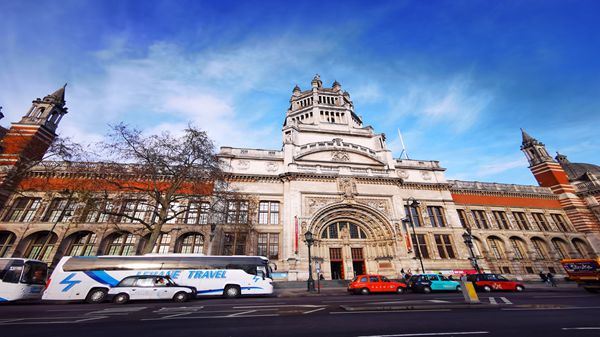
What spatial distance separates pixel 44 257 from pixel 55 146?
1236 cm

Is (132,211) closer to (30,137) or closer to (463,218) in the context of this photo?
(30,137)

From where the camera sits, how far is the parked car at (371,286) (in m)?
16.2

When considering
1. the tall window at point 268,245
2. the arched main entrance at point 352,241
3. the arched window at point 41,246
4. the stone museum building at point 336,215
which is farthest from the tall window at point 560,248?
the arched window at point 41,246

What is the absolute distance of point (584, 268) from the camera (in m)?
16.2

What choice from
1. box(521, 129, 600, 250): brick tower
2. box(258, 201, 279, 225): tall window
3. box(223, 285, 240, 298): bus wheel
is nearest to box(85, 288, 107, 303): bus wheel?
box(223, 285, 240, 298): bus wheel

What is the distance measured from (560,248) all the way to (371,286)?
3444 centimetres

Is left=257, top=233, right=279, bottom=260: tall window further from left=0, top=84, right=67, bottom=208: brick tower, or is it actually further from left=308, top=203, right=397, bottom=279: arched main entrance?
left=0, top=84, right=67, bottom=208: brick tower

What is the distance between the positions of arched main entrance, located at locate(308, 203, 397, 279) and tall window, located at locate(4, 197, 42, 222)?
28126 mm

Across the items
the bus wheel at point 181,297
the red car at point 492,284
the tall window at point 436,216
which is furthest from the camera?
the tall window at point 436,216

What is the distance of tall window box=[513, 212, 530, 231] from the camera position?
106 ft

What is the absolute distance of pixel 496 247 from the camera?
99.3 ft

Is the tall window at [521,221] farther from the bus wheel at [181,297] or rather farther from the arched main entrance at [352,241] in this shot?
the bus wheel at [181,297]

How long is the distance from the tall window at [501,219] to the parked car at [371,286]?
81.0 ft

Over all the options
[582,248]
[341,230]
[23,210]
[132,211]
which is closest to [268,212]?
[341,230]
